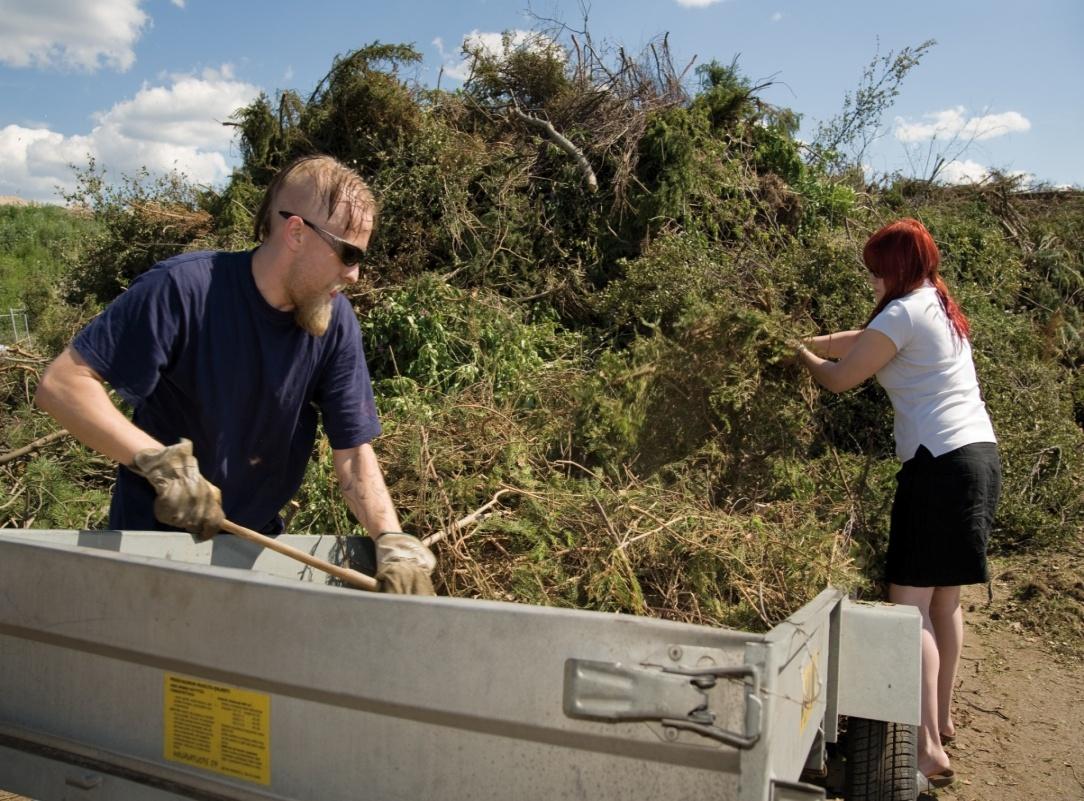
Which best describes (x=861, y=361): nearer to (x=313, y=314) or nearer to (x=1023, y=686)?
(x=313, y=314)

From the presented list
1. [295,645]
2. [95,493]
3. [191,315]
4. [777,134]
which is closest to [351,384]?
[191,315]

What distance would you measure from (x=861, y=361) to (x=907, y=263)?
355 mm

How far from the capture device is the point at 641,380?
370 cm

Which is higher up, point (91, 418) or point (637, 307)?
point (637, 307)

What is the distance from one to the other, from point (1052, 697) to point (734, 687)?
3279 millimetres

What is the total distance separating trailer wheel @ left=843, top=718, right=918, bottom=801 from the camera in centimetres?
237

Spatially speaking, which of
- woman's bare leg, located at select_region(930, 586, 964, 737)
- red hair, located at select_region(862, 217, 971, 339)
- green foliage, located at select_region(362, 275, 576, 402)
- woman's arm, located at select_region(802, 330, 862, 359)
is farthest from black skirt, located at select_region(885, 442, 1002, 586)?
green foliage, located at select_region(362, 275, 576, 402)

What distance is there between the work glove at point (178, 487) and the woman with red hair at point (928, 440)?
2.01 meters

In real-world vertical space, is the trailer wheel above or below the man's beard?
below

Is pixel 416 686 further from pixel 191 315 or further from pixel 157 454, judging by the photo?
pixel 191 315

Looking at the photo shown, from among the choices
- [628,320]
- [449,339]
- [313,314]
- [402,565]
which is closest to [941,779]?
[402,565]

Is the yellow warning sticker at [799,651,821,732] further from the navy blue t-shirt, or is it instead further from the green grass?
the green grass

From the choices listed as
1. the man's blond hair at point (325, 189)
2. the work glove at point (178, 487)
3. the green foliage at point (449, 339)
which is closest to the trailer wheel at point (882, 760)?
the work glove at point (178, 487)

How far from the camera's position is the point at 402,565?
222cm
